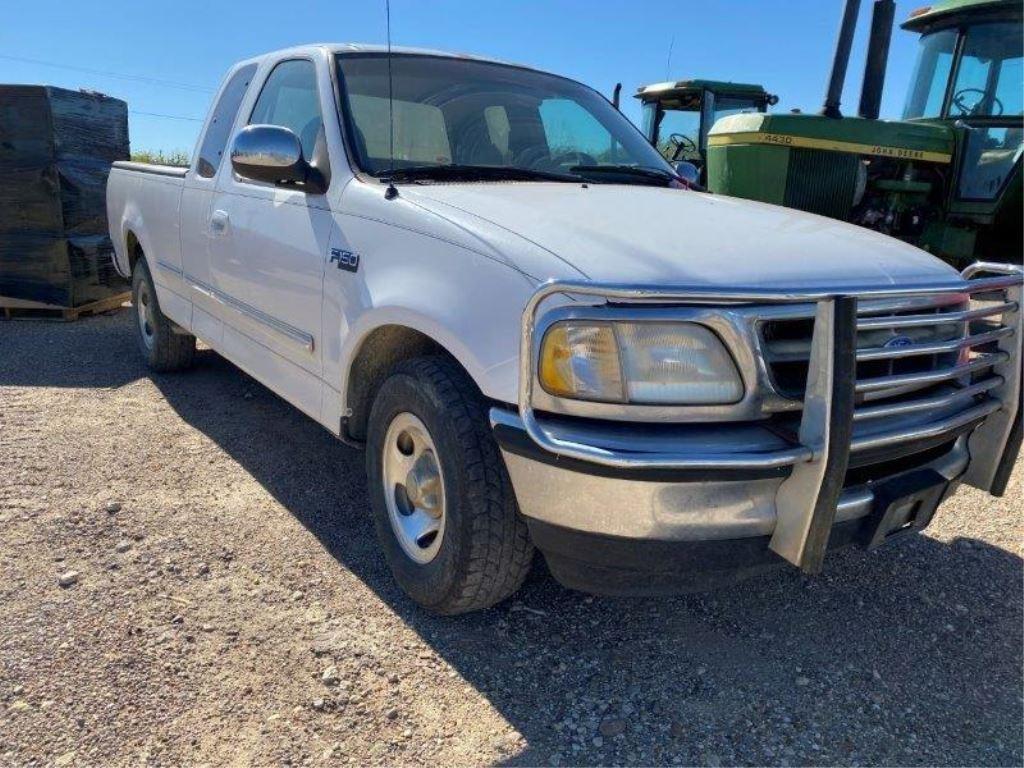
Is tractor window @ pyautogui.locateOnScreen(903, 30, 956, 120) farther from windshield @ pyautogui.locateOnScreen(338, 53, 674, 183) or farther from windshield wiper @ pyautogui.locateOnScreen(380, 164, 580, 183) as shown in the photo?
windshield wiper @ pyautogui.locateOnScreen(380, 164, 580, 183)

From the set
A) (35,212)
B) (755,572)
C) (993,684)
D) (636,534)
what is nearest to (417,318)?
(636,534)

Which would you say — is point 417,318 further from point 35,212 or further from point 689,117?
point 689,117

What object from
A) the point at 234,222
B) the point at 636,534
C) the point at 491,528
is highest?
the point at 234,222

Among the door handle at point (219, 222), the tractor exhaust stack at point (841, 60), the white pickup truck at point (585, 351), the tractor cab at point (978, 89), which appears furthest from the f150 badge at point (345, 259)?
the tractor cab at point (978, 89)

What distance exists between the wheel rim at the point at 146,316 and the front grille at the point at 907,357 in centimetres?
458

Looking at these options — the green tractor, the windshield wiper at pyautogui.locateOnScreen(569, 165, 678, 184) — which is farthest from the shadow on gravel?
the green tractor

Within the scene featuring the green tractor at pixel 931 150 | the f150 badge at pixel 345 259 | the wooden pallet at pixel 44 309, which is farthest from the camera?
the wooden pallet at pixel 44 309

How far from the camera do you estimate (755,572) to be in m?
2.07

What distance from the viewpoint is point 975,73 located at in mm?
6766

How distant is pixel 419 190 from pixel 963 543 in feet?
8.81

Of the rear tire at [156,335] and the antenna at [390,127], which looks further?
the rear tire at [156,335]

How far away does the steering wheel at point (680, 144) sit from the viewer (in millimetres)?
10992

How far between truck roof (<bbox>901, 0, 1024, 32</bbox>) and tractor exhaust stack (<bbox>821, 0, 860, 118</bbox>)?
1.13 meters

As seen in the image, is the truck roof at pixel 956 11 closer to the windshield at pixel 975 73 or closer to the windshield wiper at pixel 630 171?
the windshield at pixel 975 73
